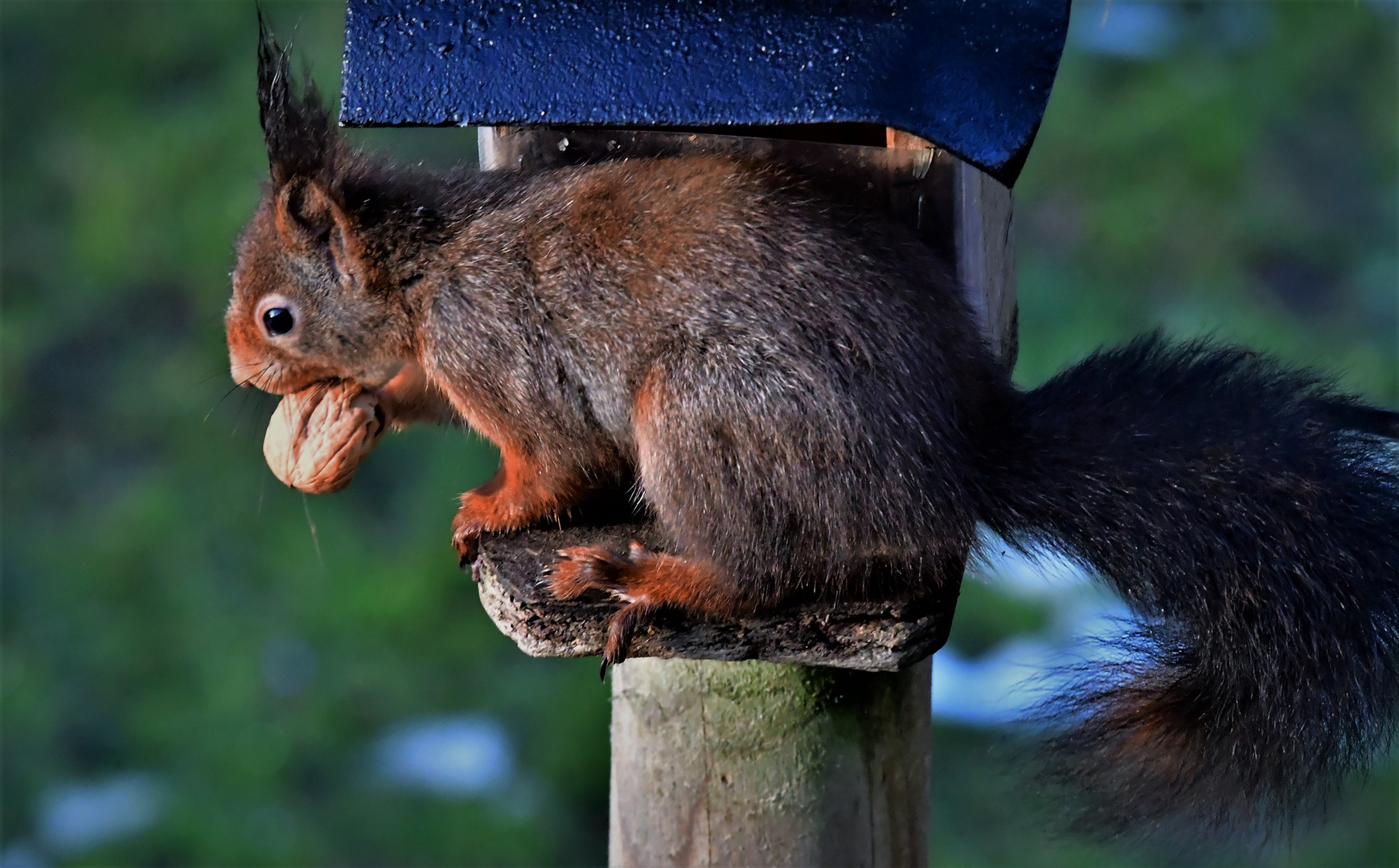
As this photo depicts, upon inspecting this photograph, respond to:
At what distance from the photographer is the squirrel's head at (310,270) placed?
149 cm

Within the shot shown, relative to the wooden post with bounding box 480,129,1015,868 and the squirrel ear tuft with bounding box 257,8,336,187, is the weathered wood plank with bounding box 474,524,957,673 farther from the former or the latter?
the squirrel ear tuft with bounding box 257,8,336,187

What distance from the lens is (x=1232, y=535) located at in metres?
1.32

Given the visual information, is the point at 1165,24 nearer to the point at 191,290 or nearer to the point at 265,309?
the point at 191,290

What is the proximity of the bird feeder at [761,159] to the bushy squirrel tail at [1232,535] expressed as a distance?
0.47ft

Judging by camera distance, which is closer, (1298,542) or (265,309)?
(1298,542)

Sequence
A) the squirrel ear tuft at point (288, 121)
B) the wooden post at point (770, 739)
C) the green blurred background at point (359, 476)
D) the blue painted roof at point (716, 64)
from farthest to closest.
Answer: the green blurred background at point (359, 476)
the wooden post at point (770, 739)
the squirrel ear tuft at point (288, 121)
the blue painted roof at point (716, 64)

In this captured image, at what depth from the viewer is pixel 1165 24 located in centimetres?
358

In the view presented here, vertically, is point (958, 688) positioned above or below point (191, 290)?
below

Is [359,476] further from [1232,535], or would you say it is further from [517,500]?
[1232,535]

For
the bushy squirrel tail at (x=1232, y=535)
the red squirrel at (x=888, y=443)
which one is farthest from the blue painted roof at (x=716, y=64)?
the bushy squirrel tail at (x=1232, y=535)

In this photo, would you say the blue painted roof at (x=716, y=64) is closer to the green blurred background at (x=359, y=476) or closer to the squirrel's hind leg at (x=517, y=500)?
the squirrel's hind leg at (x=517, y=500)

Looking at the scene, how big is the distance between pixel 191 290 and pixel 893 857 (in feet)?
8.06

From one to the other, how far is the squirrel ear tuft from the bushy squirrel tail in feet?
2.26

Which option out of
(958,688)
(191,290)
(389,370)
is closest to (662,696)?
(389,370)
